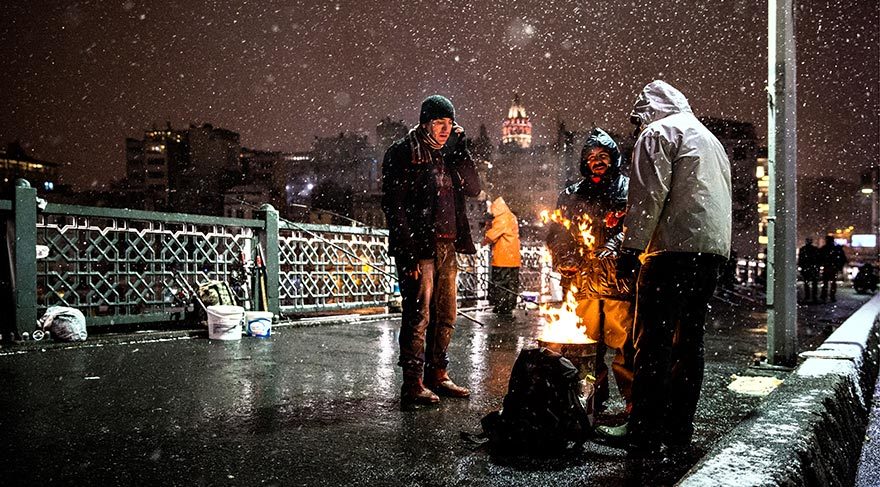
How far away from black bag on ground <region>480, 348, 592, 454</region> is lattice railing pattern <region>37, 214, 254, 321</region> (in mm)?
7403

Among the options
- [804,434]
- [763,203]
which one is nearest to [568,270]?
[804,434]

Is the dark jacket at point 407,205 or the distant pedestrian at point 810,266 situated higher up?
the dark jacket at point 407,205

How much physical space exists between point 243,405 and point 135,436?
947 mm

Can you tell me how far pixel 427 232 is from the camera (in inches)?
188

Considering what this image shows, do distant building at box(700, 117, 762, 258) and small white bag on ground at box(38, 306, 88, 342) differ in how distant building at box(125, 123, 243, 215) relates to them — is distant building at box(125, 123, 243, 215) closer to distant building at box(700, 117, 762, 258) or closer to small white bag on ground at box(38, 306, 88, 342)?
distant building at box(700, 117, 762, 258)

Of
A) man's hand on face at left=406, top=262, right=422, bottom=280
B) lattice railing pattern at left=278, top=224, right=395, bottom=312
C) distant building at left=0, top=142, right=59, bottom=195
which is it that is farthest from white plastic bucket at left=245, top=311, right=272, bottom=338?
distant building at left=0, top=142, right=59, bottom=195

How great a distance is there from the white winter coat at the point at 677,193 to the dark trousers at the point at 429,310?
174 centimetres

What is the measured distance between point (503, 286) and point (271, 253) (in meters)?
5.32

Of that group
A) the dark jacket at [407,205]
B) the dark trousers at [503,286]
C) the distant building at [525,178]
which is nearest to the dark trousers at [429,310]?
the dark jacket at [407,205]

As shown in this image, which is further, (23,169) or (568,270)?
(23,169)

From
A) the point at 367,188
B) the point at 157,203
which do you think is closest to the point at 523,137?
the point at 367,188

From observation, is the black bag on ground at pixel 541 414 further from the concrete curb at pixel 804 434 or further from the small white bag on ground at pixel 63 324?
the small white bag on ground at pixel 63 324

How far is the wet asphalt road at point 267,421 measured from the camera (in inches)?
121

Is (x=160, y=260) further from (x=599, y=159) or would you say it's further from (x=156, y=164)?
(x=156, y=164)
